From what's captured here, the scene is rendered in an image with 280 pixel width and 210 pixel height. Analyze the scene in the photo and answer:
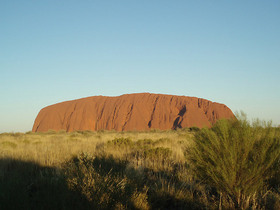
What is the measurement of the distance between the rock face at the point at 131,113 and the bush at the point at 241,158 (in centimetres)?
4359

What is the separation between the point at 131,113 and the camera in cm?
5347

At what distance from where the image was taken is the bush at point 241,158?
3623 millimetres

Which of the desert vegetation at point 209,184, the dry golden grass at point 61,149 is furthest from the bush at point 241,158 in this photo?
the dry golden grass at point 61,149

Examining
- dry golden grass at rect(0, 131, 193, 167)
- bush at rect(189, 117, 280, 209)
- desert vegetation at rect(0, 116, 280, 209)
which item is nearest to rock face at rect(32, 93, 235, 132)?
dry golden grass at rect(0, 131, 193, 167)

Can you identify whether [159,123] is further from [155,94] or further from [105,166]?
[105,166]

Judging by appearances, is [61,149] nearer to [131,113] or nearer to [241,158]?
[241,158]

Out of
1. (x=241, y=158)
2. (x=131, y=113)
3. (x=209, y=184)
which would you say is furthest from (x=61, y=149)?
(x=131, y=113)

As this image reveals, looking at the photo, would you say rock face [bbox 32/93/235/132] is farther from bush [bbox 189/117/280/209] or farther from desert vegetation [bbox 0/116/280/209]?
bush [bbox 189/117/280/209]

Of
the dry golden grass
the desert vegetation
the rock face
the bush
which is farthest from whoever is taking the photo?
the rock face

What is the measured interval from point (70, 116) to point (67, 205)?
58.5 m

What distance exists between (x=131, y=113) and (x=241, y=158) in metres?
49.9

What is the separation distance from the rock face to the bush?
43.6 meters

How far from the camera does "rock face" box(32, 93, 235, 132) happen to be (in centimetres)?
5069

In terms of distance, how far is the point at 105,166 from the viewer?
18.7ft
